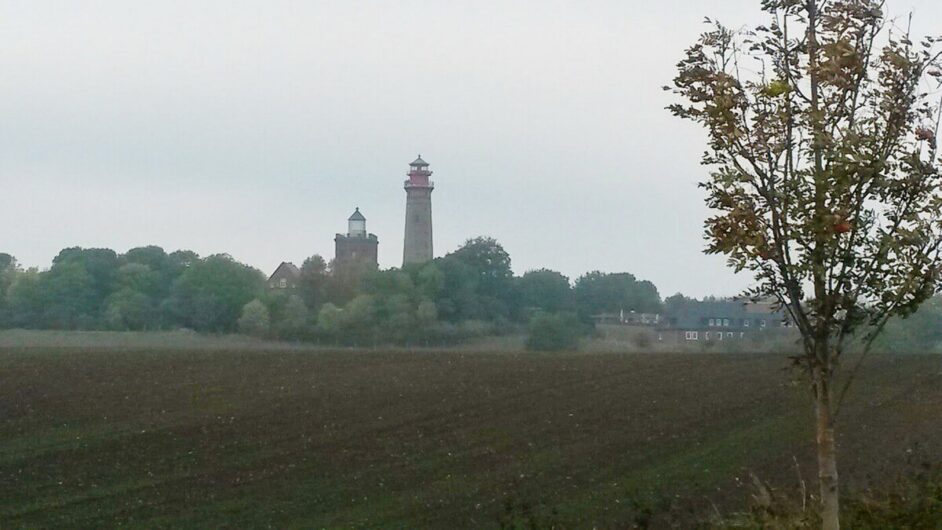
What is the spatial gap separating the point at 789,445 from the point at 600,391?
921 centimetres

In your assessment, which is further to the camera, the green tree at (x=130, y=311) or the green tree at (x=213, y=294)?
the green tree at (x=213, y=294)

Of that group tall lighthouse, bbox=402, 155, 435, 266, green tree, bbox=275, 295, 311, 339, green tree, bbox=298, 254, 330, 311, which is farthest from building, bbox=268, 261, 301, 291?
tall lighthouse, bbox=402, 155, 435, 266

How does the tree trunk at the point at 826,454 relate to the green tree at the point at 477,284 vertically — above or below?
below

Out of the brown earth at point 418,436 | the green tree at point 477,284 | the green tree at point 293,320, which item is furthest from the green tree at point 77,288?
the green tree at point 477,284

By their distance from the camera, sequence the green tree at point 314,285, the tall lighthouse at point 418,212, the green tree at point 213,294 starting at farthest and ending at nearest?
the tall lighthouse at point 418,212
the green tree at point 314,285
the green tree at point 213,294

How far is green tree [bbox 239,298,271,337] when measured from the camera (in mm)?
48594

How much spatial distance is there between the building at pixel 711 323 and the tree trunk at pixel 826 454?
95.8ft

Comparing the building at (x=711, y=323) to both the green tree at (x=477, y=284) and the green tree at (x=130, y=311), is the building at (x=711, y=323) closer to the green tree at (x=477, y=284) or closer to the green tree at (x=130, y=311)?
the green tree at (x=477, y=284)

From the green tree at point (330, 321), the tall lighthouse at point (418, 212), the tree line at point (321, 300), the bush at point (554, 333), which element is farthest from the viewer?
the tall lighthouse at point (418, 212)

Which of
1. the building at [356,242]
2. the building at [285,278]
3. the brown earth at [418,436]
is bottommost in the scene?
the brown earth at [418,436]

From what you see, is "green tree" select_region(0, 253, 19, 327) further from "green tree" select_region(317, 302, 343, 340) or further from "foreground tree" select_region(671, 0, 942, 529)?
"foreground tree" select_region(671, 0, 942, 529)

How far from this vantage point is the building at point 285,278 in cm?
5622

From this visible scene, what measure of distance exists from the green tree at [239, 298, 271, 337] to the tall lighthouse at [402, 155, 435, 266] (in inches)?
1073

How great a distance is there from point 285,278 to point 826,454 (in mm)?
52489
